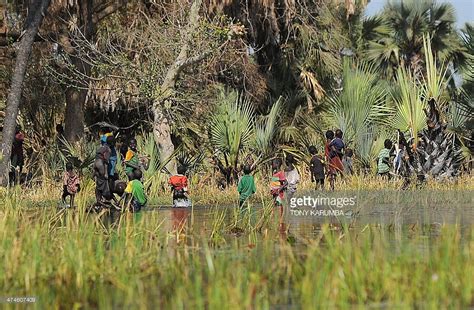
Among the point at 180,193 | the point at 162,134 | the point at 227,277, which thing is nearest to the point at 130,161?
the point at 180,193

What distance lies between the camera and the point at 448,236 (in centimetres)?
733

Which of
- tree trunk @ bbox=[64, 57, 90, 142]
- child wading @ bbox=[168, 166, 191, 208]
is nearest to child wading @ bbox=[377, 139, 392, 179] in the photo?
child wading @ bbox=[168, 166, 191, 208]

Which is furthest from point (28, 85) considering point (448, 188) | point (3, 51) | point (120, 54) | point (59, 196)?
point (448, 188)

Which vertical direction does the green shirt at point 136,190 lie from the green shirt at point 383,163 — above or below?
below

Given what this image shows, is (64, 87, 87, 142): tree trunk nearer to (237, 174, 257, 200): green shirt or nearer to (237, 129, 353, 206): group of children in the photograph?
(237, 129, 353, 206): group of children

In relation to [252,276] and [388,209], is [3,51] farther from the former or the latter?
[252,276]

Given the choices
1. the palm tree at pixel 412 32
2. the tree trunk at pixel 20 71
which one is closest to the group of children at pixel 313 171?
the tree trunk at pixel 20 71

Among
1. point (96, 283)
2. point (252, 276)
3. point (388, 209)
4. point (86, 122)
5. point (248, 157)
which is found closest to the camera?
point (252, 276)

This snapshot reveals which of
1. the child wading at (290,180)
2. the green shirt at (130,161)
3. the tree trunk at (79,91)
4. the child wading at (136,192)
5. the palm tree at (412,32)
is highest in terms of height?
the palm tree at (412,32)

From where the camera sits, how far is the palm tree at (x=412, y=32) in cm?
3484

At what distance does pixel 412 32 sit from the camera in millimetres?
35562

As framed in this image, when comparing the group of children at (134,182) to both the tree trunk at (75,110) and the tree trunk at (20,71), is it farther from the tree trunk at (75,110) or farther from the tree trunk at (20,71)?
the tree trunk at (75,110)

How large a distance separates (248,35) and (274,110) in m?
6.42

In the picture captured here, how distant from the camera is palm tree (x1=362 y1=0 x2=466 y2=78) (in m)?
34.8
